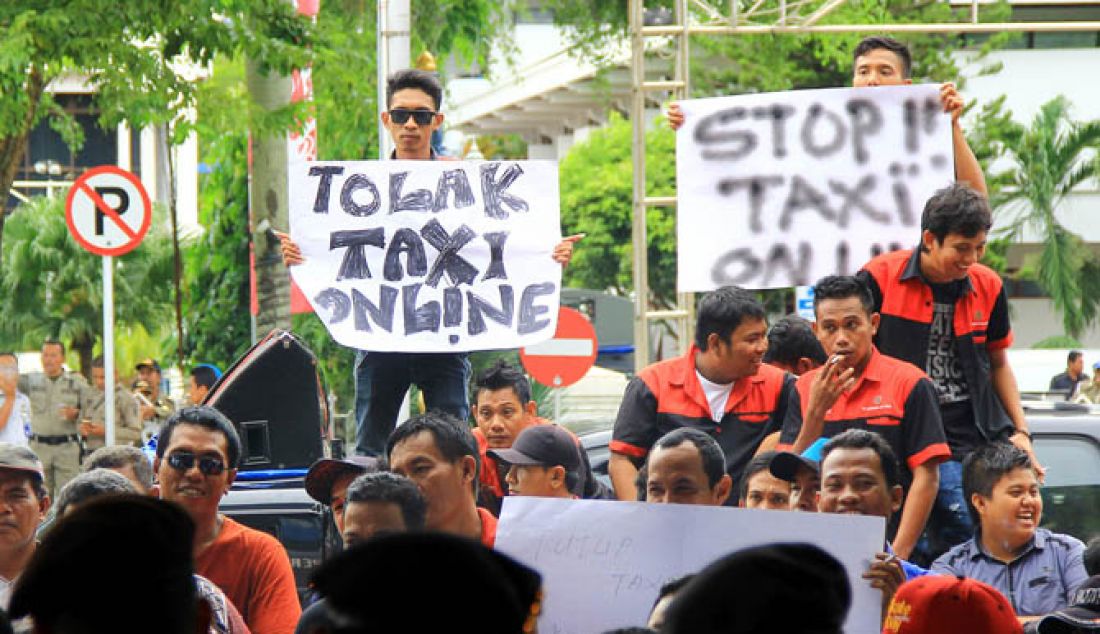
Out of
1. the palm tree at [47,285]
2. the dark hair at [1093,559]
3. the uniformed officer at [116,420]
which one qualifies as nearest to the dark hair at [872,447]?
the dark hair at [1093,559]

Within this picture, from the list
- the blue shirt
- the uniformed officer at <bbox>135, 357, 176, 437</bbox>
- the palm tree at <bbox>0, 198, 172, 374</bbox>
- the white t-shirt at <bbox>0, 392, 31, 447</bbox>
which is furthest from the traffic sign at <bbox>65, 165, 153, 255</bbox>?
the palm tree at <bbox>0, 198, 172, 374</bbox>

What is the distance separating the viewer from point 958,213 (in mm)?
6121

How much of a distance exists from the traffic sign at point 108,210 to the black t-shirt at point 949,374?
7.05 m

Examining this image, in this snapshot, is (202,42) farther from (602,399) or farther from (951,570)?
(602,399)

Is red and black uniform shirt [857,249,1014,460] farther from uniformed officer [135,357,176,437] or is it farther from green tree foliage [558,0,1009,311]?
green tree foliage [558,0,1009,311]

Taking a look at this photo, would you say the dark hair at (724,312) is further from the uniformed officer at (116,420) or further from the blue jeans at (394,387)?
the uniformed officer at (116,420)

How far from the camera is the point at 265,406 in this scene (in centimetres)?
748

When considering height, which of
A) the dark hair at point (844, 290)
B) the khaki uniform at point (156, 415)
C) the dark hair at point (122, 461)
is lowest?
the khaki uniform at point (156, 415)

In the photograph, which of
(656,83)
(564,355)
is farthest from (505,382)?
(564,355)

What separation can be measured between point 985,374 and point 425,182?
92.3 inches

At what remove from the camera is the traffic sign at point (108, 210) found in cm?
1227

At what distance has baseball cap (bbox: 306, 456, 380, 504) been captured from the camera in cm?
586

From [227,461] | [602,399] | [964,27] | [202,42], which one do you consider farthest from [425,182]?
[602,399]

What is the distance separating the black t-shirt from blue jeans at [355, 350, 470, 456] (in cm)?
175
